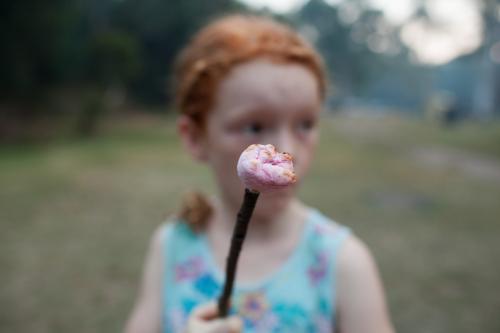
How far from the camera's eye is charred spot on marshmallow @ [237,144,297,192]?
0.41m

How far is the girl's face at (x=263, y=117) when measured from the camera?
3.14 feet

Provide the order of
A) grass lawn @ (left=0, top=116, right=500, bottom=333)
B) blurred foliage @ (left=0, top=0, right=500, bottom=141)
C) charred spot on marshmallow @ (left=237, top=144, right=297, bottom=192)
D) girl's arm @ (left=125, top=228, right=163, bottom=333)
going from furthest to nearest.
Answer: blurred foliage @ (left=0, top=0, right=500, bottom=141)
grass lawn @ (left=0, top=116, right=500, bottom=333)
girl's arm @ (left=125, top=228, right=163, bottom=333)
charred spot on marshmallow @ (left=237, top=144, right=297, bottom=192)

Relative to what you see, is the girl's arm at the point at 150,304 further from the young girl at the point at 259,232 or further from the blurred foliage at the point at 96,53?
the blurred foliage at the point at 96,53

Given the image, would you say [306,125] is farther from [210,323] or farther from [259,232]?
[210,323]

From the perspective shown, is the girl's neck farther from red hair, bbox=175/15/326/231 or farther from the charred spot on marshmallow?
the charred spot on marshmallow

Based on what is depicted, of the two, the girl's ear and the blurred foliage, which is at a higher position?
the blurred foliage

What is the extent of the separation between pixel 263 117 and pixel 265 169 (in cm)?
55

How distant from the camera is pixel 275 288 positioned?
1.05m

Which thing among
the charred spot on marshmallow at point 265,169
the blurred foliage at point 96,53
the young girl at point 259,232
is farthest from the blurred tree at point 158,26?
the charred spot on marshmallow at point 265,169

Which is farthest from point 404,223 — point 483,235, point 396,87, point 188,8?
point 396,87

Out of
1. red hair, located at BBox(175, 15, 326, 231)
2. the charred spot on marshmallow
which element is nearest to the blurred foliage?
red hair, located at BBox(175, 15, 326, 231)

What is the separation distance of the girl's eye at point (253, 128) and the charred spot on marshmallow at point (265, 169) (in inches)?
21.3

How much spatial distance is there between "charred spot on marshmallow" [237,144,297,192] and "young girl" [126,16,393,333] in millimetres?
519

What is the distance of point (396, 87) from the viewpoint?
44.8m
